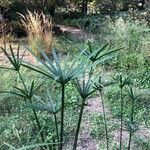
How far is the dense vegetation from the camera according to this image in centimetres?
188

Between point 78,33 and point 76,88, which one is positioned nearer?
point 76,88

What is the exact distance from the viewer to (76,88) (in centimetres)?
199

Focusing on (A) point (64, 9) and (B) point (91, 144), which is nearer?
(B) point (91, 144)

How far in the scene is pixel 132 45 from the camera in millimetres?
8062

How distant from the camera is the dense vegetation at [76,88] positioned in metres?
1.88

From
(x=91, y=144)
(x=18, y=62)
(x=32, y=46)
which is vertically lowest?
(x=91, y=144)

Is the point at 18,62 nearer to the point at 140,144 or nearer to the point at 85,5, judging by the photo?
the point at 140,144

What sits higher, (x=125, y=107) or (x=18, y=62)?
(x=18, y=62)

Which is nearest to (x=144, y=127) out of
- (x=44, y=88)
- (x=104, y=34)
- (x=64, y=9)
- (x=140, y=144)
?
(x=140, y=144)

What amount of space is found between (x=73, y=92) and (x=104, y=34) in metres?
3.89

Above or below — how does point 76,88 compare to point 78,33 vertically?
above

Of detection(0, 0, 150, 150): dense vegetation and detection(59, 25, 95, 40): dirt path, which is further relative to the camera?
detection(59, 25, 95, 40): dirt path

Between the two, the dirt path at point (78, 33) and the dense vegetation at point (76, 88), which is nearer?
the dense vegetation at point (76, 88)

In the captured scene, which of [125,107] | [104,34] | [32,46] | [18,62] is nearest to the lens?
[18,62]
